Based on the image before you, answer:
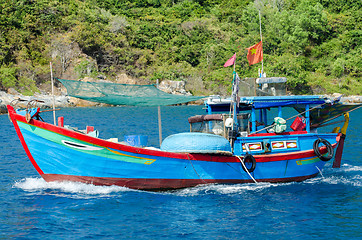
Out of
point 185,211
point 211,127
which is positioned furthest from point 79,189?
point 211,127

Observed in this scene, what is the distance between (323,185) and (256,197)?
3347 mm

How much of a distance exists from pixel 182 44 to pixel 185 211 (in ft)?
234

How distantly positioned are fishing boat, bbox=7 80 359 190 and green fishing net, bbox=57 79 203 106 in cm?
9

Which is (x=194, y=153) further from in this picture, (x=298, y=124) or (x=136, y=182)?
(x=298, y=124)

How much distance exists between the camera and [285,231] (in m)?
10.7

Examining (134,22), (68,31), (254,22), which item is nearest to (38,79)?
(68,31)

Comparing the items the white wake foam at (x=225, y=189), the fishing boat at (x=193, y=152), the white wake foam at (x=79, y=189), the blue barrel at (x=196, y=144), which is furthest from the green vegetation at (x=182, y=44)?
the blue barrel at (x=196, y=144)

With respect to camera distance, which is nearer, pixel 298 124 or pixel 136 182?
pixel 136 182

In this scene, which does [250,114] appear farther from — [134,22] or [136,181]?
[134,22]

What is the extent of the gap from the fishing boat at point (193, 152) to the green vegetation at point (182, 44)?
180 feet

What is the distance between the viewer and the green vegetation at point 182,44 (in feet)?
230

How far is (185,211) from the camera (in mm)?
12109

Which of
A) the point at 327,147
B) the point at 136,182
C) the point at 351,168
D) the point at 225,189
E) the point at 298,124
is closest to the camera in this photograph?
the point at 136,182

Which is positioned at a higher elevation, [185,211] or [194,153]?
[194,153]
